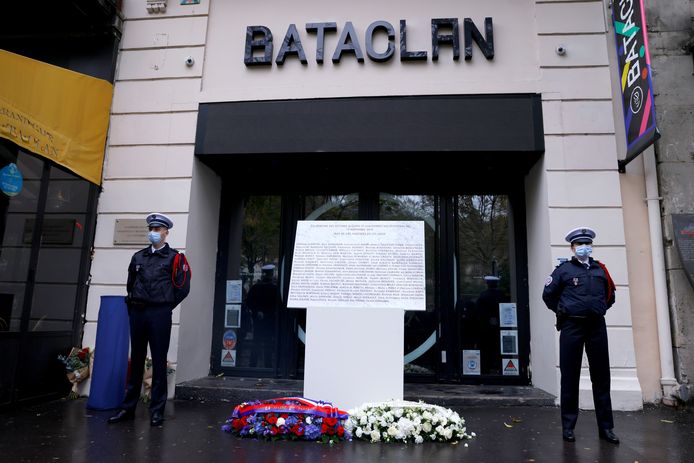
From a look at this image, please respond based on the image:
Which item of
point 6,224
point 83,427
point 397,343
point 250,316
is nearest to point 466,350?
point 397,343

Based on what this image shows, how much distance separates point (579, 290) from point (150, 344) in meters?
4.45

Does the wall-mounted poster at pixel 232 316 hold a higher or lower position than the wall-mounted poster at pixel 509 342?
higher

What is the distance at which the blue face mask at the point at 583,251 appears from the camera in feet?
14.8

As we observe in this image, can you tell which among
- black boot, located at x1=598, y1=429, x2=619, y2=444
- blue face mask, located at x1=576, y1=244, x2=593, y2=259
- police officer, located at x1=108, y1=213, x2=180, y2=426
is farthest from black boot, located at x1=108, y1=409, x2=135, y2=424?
blue face mask, located at x1=576, y1=244, x2=593, y2=259

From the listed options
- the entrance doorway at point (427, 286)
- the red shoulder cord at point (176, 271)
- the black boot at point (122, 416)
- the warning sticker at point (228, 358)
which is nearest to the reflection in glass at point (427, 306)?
the entrance doorway at point (427, 286)

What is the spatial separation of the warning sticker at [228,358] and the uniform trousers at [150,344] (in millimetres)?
2188

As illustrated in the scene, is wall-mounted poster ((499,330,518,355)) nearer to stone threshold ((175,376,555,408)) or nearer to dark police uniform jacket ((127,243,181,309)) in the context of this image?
stone threshold ((175,376,555,408))

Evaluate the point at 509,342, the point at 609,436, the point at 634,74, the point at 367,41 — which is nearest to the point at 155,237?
the point at 367,41

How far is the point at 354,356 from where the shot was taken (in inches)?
187

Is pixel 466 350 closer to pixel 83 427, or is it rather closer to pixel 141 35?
pixel 83 427

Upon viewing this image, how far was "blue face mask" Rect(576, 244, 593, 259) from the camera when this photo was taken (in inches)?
178

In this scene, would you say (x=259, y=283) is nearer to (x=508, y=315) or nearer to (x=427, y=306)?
(x=427, y=306)

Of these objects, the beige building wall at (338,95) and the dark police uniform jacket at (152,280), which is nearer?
the dark police uniform jacket at (152,280)

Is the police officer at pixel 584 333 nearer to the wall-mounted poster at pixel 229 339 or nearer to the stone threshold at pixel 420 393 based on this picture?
the stone threshold at pixel 420 393
